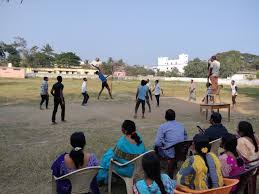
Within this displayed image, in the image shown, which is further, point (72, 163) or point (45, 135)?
point (45, 135)

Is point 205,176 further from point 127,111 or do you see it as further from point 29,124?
point 127,111

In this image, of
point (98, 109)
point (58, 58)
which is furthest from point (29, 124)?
point (58, 58)

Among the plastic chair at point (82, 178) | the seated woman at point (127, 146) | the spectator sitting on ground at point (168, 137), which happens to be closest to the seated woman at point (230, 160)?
the seated woman at point (127, 146)

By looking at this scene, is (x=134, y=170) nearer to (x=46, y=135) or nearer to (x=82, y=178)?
(x=82, y=178)

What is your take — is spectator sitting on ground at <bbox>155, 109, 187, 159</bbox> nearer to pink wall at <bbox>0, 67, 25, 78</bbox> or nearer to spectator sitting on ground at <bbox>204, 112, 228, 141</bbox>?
spectator sitting on ground at <bbox>204, 112, 228, 141</bbox>

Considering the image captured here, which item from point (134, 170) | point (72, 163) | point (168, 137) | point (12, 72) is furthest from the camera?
point (12, 72)

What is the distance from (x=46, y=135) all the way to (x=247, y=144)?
6126 millimetres

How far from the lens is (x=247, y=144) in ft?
15.6

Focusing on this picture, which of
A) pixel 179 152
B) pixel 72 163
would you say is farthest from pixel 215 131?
pixel 72 163

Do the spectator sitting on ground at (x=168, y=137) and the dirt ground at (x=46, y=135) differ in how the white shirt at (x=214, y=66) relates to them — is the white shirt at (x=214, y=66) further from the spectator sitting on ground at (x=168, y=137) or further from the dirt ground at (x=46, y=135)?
the spectator sitting on ground at (x=168, y=137)

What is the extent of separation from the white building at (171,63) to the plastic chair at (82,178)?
143734 mm

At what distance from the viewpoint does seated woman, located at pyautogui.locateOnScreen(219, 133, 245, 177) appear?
4.08 m

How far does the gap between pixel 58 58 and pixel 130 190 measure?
9250 centimetres

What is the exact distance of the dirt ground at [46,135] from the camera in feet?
19.0
